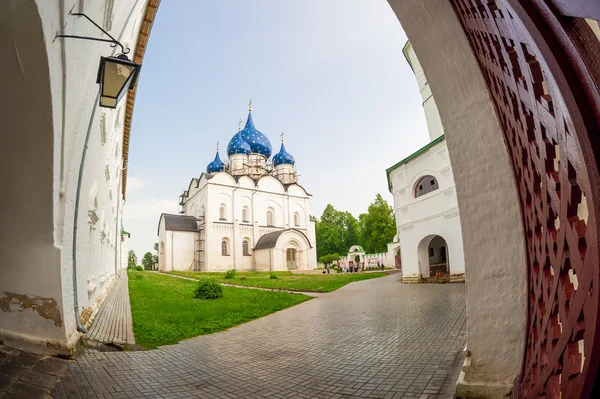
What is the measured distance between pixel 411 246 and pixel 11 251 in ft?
53.7

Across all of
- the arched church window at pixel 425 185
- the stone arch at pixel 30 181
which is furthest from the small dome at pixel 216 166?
the stone arch at pixel 30 181

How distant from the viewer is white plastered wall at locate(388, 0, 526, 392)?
3.16m

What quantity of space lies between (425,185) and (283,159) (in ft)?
117

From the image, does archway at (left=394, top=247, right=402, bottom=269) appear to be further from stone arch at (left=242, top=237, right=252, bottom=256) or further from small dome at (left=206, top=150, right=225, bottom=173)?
small dome at (left=206, top=150, right=225, bottom=173)

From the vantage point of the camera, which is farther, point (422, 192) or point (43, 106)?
point (422, 192)

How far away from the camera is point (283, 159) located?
51.0 meters

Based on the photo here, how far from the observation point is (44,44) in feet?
9.86

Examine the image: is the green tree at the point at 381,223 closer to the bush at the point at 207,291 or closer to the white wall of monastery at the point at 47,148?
the bush at the point at 207,291

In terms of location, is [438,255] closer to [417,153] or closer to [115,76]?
[417,153]

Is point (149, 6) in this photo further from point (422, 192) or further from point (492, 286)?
point (422, 192)

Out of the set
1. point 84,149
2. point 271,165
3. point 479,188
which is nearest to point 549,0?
point 479,188

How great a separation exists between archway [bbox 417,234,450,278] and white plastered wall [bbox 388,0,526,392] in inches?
554

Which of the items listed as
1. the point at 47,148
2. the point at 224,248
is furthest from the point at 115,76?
the point at 224,248

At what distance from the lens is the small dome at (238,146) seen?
154 feet
